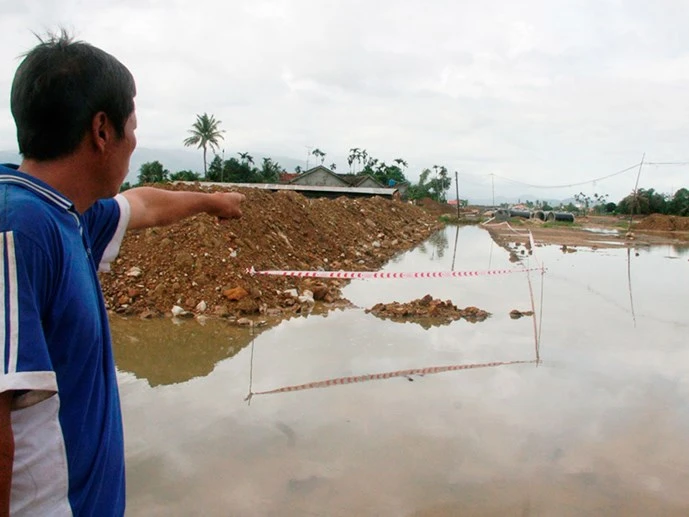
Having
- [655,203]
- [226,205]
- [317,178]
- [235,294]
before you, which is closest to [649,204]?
[655,203]

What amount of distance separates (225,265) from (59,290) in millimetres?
8840

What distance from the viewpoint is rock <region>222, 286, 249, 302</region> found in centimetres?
873

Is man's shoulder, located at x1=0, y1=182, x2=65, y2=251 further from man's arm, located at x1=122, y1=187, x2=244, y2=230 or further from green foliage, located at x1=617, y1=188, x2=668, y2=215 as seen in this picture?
green foliage, located at x1=617, y1=188, x2=668, y2=215

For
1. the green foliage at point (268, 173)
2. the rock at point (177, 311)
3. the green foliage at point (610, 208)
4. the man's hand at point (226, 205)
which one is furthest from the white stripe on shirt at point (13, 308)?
the green foliage at point (610, 208)

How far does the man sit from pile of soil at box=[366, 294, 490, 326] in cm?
759

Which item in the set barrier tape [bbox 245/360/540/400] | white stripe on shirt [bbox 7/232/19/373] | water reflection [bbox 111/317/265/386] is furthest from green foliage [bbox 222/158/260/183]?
white stripe on shirt [bbox 7/232/19/373]

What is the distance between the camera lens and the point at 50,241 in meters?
0.99

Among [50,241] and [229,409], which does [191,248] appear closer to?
[229,409]

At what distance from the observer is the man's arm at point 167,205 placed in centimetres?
175

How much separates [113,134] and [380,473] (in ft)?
11.4

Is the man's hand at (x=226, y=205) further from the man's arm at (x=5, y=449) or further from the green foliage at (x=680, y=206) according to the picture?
the green foliage at (x=680, y=206)

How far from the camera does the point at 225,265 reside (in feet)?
31.8

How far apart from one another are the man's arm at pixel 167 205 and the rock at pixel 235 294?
6743 millimetres

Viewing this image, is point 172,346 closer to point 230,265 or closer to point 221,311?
point 221,311
